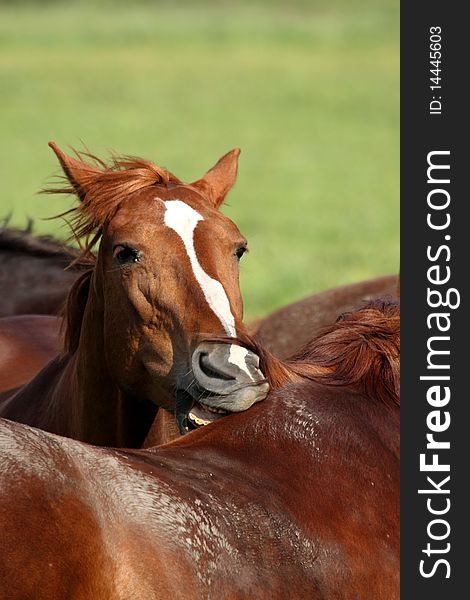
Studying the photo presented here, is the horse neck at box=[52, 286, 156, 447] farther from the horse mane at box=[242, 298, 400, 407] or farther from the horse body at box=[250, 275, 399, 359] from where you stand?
the horse body at box=[250, 275, 399, 359]

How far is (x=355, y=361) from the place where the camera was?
306 centimetres

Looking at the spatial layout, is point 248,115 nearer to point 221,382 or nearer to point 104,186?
point 104,186

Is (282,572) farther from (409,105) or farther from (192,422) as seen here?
(409,105)

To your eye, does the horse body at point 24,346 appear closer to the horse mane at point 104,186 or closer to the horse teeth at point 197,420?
the horse mane at point 104,186

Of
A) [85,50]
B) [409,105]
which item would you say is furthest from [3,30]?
[409,105]

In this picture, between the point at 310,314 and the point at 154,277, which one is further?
the point at 310,314

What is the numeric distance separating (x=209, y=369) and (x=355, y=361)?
61 centimetres

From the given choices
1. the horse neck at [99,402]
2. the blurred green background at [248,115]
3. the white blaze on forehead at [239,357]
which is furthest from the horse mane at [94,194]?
the blurred green background at [248,115]

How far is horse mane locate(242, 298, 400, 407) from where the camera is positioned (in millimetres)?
3002

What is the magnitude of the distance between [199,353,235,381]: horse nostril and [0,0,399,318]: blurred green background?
6.09 m

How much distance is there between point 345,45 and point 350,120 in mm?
10809

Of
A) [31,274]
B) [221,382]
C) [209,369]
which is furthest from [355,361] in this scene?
[31,274]

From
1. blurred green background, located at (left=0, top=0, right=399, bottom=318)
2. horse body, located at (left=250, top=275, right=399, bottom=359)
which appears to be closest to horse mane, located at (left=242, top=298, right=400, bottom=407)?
horse body, located at (left=250, top=275, right=399, bottom=359)

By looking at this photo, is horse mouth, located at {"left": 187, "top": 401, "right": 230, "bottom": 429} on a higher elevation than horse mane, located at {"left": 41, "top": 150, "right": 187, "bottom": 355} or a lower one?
lower
